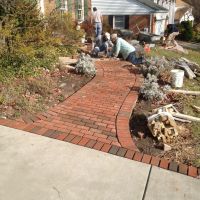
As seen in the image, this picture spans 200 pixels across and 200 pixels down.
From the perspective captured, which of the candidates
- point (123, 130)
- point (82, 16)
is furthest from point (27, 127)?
point (82, 16)

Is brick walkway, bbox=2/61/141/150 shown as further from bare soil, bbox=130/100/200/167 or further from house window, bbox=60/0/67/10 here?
house window, bbox=60/0/67/10

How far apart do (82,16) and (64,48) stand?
24.7ft

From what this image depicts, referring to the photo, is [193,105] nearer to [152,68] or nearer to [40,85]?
[152,68]

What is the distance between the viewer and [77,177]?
11.2 ft

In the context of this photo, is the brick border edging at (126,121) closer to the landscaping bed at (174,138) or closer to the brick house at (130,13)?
the landscaping bed at (174,138)

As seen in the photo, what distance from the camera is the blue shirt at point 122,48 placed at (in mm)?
9496

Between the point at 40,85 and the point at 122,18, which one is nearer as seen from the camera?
the point at 40,85

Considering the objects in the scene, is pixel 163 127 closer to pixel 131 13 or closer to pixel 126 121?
pixel 126 121

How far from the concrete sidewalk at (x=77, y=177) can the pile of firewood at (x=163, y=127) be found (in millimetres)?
935

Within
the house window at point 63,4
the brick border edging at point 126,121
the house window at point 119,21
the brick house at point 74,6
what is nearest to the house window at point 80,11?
the brick house at point 74,6

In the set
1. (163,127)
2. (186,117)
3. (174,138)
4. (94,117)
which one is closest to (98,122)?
(94,117)

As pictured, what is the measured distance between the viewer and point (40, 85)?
6336mm

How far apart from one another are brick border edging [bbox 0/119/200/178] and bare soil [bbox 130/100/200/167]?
23 centimetres

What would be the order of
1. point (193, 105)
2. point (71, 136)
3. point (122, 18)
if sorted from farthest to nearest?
point (122, 18), point (193, 105), point (71, 136)
